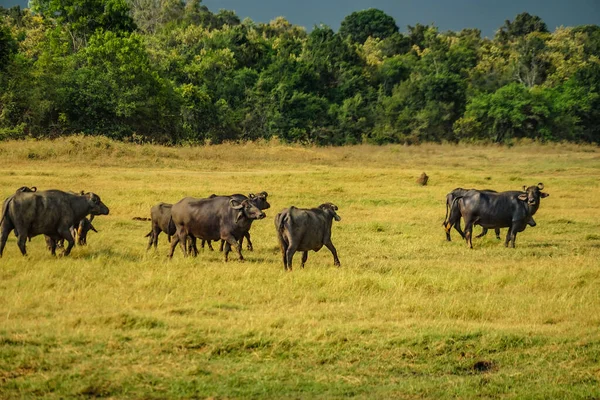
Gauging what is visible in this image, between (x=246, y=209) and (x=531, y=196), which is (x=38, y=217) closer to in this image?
(x=246, y=209)

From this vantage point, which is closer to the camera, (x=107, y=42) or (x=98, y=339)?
(x=98, y=339)

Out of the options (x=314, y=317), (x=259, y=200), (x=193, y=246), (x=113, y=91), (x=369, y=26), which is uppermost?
(x=369, y=26)

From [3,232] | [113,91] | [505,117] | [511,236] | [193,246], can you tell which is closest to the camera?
[3,232]

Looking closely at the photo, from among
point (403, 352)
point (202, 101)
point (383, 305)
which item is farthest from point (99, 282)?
point (202, 101)

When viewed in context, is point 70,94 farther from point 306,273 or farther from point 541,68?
point 541,68

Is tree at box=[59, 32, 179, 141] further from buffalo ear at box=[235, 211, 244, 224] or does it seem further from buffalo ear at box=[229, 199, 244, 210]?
buffalo ear at box=[235, 211, 244, 224]

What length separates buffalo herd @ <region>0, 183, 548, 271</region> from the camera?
13.6 m

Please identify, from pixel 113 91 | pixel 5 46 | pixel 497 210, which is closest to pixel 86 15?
pixel 113 91

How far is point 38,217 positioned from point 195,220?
8.69ft

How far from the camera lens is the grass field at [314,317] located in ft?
26.9

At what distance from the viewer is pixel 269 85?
55.2 m

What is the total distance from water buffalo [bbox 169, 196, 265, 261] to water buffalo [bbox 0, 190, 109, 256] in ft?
6.17

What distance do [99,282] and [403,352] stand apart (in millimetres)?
4922

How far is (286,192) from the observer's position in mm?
25609
